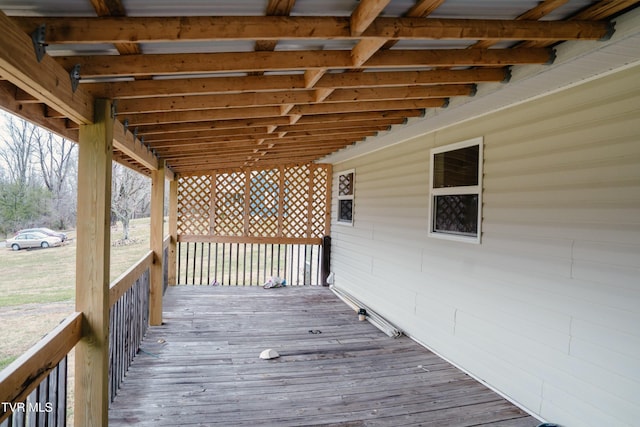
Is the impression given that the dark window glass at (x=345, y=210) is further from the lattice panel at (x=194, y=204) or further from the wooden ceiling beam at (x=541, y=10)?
the wooden ceiling beam at (x=541, y=10)

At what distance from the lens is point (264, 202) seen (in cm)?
762

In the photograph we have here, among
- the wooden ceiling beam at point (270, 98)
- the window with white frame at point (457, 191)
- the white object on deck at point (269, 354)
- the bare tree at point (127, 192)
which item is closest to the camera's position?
the wooden ceiling beam at point (270, 98)

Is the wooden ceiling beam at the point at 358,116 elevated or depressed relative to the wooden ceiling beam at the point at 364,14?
elevated

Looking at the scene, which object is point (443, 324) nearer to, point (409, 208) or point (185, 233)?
point (409, 208)

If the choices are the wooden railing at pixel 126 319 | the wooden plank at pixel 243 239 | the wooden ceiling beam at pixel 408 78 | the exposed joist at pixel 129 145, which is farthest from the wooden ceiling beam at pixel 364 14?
the wooden plank at pixel 243 239

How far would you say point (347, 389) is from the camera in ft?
10.0

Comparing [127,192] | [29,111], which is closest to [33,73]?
[29,111]

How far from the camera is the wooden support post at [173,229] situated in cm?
672

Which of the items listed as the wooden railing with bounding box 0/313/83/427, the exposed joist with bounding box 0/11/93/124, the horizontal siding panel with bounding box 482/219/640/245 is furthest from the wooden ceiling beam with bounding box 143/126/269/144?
the horizontal siding panel with bounding box 482/219/640/245

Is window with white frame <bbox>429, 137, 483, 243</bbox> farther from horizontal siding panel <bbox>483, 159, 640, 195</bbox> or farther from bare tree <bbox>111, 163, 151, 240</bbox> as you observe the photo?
bare tree <bbox>111, 163, 151, 240</bbox>

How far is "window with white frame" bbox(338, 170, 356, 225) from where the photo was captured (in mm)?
6723

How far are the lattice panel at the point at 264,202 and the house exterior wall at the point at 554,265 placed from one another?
4.06 metres

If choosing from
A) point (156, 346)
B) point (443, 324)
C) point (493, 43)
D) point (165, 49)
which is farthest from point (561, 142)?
point (156, 346)

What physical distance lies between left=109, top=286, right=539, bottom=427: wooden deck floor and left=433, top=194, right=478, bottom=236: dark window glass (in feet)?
4.32
